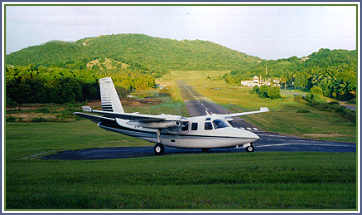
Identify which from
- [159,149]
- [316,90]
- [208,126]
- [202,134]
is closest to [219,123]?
[208,126]

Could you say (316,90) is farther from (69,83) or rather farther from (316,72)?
(69,83)

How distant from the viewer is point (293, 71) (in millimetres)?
36031

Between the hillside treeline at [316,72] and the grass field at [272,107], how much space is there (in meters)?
1.38

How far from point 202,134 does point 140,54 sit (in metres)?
18.8

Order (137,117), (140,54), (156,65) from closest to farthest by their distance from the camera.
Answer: (137,117)
(140,54)
(156,65)

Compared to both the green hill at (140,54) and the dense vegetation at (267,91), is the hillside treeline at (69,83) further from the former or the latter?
the dense vegetation at (267,91)

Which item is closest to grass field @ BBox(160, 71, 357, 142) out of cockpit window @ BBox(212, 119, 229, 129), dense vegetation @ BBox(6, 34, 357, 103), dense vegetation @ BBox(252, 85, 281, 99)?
dense vegetation @ BBox(252, 85, 281, 99)

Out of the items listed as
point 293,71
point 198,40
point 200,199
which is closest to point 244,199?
A: point 200,199

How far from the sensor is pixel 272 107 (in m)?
35.8

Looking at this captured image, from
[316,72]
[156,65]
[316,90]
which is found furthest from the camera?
[316,72]

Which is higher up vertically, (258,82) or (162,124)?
(258,82)

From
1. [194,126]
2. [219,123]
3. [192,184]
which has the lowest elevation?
[192,184]

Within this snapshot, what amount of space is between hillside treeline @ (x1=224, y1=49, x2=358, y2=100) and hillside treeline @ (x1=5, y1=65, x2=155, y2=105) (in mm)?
10156

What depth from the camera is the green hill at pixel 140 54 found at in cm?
3123
